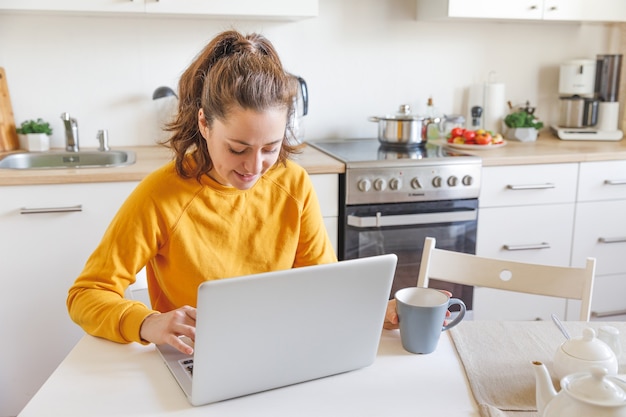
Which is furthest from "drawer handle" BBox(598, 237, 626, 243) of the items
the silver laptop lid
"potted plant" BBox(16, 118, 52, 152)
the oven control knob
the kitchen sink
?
"potted plant" BBox(16, 118, 52, 152)

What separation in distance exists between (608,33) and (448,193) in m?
1.43

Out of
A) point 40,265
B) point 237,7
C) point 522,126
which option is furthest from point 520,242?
point 40,265

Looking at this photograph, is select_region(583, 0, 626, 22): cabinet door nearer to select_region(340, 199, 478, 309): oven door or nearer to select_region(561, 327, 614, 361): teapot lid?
select_region(340, 199, 478, 309): oven door

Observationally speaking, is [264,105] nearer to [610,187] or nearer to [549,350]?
[549,350]

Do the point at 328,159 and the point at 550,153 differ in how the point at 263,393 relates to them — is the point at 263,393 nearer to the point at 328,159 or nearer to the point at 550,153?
the point at 328,159

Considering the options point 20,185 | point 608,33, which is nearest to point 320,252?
point 20,185

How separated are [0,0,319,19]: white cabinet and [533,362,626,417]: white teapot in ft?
6.62

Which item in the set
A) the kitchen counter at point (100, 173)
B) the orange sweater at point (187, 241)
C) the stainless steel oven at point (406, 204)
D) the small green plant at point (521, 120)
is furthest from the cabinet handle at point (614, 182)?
the orange sweater at point (187, 241)

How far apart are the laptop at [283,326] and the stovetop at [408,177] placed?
4.62 feet

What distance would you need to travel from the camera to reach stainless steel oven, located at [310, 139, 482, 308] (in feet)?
8.04

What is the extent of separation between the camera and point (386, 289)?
1.00 metres

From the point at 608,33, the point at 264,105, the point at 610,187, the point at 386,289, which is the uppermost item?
the point at 608,33

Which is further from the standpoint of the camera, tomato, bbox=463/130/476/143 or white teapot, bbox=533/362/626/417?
tomato, bbox=463/130/476/143

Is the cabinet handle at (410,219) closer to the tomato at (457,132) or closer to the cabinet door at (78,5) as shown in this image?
the tomato at (457,132)
